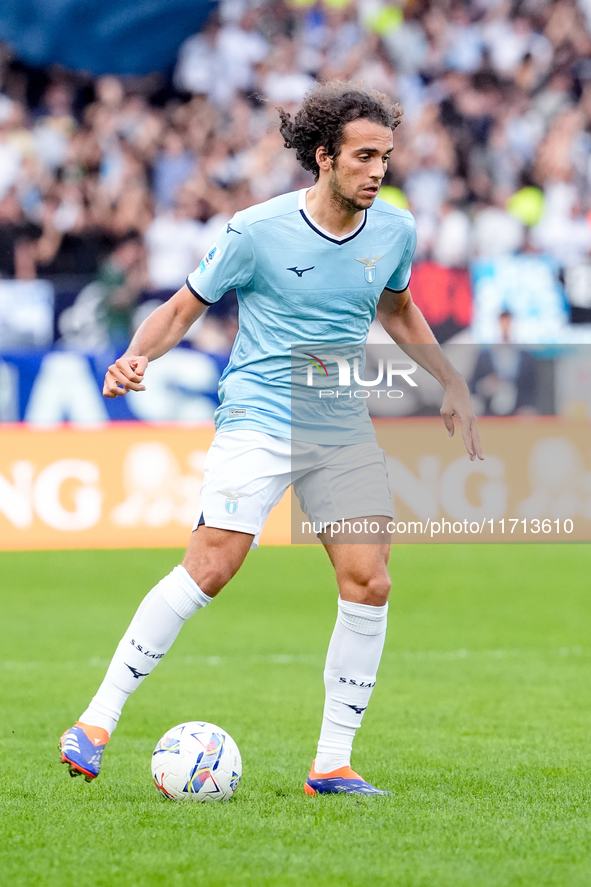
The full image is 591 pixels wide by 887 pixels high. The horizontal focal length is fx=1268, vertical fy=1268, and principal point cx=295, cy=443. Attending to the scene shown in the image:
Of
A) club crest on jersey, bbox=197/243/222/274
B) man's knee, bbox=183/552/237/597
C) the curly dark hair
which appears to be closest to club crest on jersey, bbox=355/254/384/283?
the curly dark hair

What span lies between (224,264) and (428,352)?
909mm

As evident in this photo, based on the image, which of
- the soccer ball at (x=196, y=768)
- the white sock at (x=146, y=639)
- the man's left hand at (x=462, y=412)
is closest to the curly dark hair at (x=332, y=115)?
the man's left hand at (x=462, y=412)

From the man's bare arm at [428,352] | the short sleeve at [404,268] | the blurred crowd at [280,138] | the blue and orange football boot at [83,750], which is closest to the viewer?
the blue and orange football boot at [83,750]

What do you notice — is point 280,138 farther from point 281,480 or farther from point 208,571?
point 208,571

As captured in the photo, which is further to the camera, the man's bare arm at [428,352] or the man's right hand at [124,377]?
the man's bare arm at [428,352]

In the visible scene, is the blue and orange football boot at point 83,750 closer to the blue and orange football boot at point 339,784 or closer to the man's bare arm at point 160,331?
the blue and orange football boot at point 339,784

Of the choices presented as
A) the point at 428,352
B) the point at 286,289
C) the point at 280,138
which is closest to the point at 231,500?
the point at 286,289

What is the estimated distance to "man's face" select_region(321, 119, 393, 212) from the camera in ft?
13.5

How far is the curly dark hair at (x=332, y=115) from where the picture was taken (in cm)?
418

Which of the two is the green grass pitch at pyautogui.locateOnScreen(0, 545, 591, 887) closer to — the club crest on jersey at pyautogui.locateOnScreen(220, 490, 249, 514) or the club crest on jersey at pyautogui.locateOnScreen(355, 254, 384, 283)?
the club crest on jersey at pyautogui.locateOnScreen(220, 490, 249, 514)

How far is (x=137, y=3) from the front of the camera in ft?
55.4

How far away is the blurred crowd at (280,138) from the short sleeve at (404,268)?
7950 millimetres

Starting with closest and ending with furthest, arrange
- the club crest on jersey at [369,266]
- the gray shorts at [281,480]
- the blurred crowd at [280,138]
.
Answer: the gray shorts at [281,480]
the club crest on jersey at [369,266]
the blurred crowd at [280,138]

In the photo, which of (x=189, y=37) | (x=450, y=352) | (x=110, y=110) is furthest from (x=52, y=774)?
(x=189, y=37)
